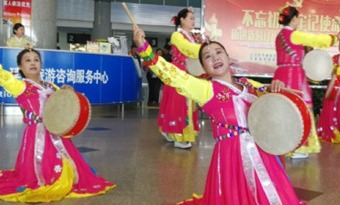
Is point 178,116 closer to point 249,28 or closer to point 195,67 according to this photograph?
point 195,67

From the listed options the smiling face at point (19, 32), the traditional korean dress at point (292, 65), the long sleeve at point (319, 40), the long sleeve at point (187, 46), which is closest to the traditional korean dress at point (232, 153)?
the long sleeve at point (187, 46)

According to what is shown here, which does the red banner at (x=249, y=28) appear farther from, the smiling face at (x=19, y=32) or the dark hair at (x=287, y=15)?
the dark hair at (x=287, y=15)

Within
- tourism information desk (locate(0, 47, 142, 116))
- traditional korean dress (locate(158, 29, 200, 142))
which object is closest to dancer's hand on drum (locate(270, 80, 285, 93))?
traditional korean dress (locate(158, 29, 200, 142))

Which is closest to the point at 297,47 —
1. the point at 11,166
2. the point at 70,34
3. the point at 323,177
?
the point at 323,177

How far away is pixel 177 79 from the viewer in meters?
1.87

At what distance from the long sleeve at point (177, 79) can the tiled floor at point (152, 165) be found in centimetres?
70

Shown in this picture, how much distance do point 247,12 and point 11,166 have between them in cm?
446

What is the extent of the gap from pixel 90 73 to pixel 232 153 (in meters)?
4.50

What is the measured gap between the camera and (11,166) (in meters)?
3.06

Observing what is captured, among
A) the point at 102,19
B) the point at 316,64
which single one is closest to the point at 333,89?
the point at 316,64

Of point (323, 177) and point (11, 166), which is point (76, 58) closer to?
point (11, 166)

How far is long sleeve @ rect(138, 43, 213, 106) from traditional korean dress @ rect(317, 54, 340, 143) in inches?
118

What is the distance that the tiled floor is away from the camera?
8.14 feet

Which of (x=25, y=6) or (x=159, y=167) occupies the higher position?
(x=25, y=6)
